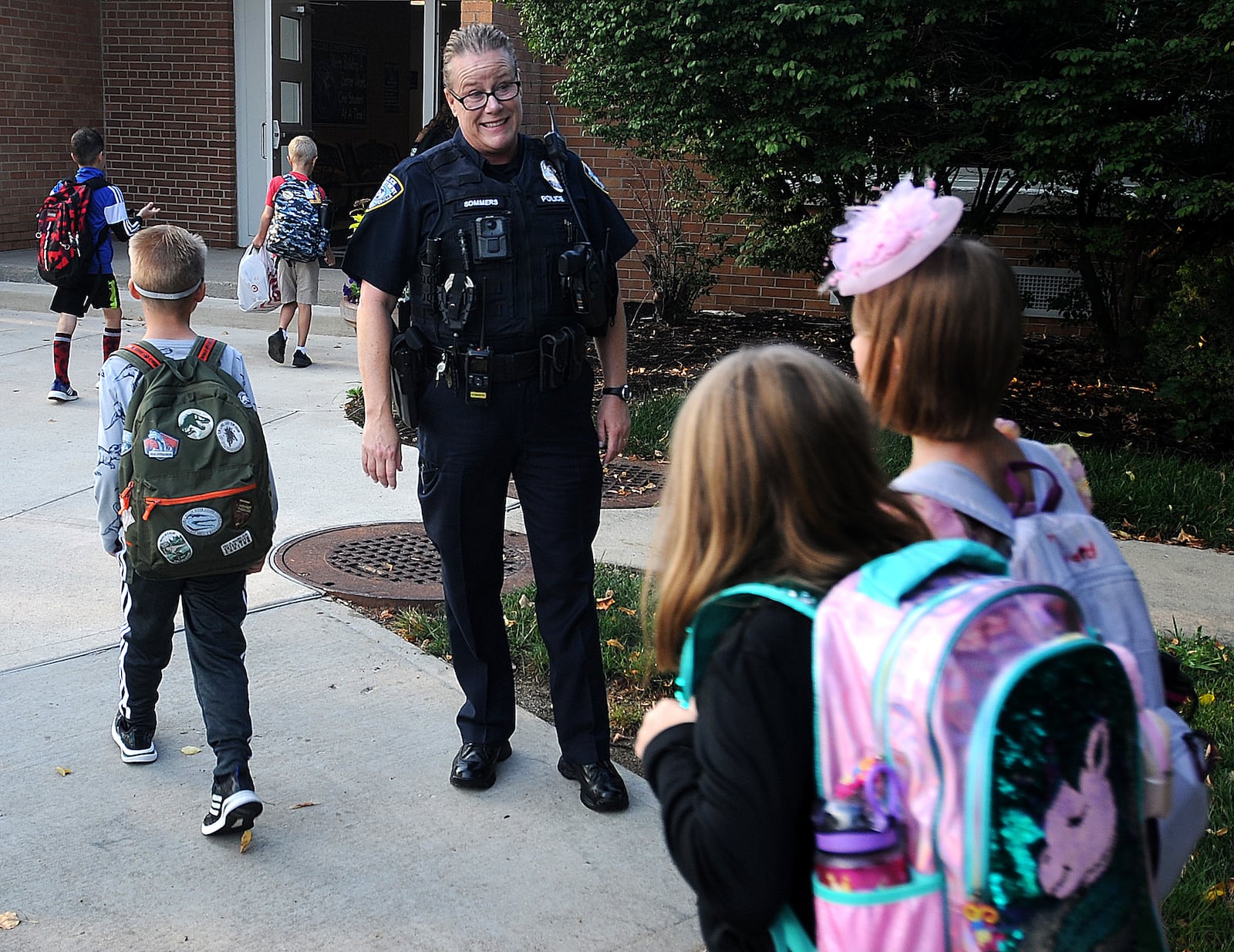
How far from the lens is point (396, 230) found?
3.45 m

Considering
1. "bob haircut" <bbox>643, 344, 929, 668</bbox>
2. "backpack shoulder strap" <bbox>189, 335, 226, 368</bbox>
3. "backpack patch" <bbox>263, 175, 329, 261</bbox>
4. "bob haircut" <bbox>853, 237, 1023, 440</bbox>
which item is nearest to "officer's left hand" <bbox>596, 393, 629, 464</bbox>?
"backpack shoulder strap" <bbox>189, 335, 226, 368</bbox>

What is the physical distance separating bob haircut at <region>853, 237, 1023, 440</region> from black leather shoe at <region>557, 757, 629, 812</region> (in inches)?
76.2

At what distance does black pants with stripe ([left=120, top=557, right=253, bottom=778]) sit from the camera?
3.32 metres

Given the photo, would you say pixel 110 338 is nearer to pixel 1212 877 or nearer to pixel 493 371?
pixel 493 371

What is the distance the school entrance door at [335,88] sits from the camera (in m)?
13.5

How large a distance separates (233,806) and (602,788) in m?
1.00

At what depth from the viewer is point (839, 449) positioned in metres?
1.62

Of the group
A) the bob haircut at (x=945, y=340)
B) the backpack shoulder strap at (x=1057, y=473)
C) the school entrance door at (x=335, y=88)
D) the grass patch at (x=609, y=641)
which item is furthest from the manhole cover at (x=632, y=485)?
the school entrance door at (x=335, y=88)

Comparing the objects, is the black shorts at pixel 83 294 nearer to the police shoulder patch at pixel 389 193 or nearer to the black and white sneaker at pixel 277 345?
the black and white sneaker at pixel 277 345

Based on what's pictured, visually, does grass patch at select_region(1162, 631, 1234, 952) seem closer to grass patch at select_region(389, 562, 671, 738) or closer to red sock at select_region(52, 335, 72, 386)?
grass patch at select_region(389, 562, 671, 738)

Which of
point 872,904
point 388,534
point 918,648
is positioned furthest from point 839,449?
point 388,534

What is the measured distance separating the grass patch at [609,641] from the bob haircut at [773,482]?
2.39 meters

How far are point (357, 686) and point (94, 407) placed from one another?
454 cm

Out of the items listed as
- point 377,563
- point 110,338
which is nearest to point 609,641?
point 377,563
